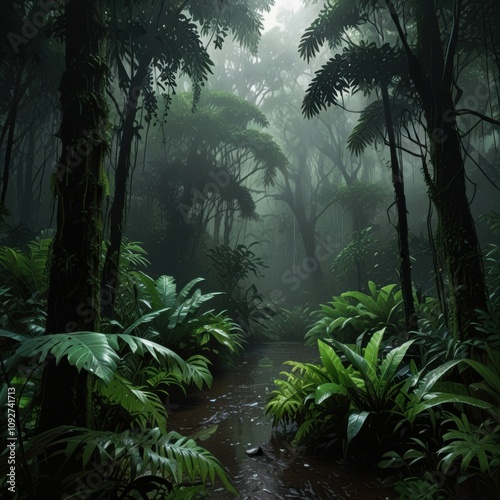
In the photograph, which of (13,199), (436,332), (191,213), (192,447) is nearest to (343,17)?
(436,332)

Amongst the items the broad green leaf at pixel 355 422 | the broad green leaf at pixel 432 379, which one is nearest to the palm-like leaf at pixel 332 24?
the broad green leaf at pixel 432 379

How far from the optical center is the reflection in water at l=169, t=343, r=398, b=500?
2242 mm

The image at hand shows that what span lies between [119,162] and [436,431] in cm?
375

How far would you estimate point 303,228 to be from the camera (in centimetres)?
1560

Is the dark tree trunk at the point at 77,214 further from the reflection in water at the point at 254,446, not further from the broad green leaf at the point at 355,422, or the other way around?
the broad green leaf at the point at 355,422

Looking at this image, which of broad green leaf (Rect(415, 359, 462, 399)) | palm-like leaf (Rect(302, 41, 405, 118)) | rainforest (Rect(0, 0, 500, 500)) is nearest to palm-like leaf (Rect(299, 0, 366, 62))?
rainforest (Rect(0, 0, 500, 500))

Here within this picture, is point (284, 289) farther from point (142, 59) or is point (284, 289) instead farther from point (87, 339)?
point (87, 339)

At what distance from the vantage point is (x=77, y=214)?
2.01 meters

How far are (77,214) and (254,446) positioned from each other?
87.1 inches

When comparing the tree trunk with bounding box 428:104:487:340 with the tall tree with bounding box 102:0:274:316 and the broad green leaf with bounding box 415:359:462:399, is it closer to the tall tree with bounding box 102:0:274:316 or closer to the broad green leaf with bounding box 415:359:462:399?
the broad green leaf with bounding box 415:359:462:399

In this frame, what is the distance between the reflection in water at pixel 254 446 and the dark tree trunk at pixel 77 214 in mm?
1090

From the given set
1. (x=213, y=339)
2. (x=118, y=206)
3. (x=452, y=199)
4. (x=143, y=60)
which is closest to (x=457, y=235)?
(x=452, y=199)

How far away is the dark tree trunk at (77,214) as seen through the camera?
1.85 metres

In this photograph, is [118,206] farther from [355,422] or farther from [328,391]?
[355,422]
